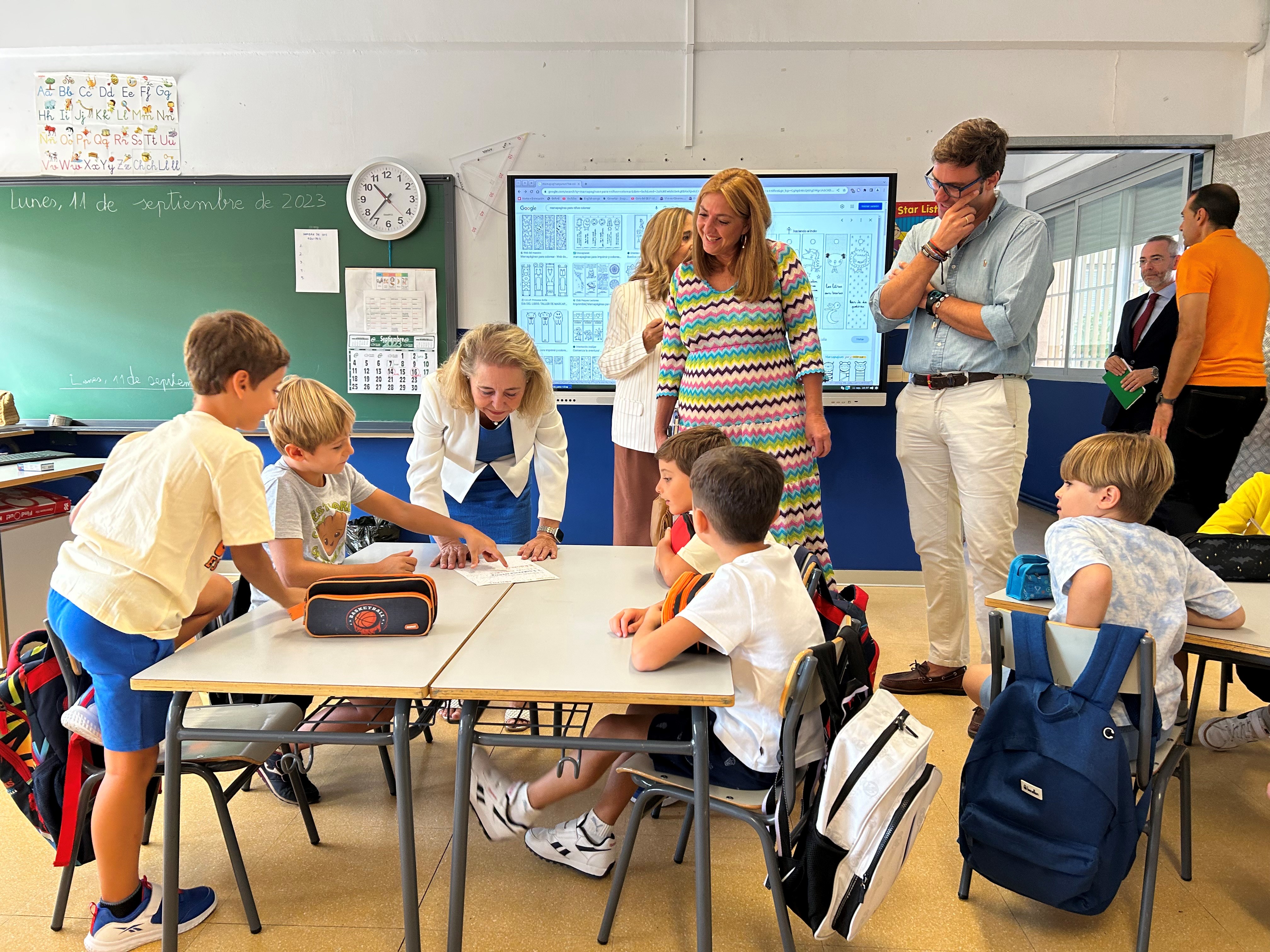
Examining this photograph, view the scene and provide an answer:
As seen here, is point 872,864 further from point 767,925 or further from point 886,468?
point 886,468

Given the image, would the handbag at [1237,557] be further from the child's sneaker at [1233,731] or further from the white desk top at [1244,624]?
the child's sneaker at [1233,731]

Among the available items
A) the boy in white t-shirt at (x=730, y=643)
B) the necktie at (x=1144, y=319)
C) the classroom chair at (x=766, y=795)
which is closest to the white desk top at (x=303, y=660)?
the boy in white t-shirt at (x=730, y=643)

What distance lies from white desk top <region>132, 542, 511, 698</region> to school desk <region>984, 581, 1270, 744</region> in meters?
1.14

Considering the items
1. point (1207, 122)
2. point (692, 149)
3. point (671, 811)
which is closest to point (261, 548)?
point (671, 811)

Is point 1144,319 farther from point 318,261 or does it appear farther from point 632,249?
point 318,261

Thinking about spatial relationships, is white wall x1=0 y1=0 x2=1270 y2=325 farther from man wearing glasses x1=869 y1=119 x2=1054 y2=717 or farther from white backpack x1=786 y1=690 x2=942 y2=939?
white backpack x1=786 y1=690 x2=942 y2=939

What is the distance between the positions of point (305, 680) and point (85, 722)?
573 mm

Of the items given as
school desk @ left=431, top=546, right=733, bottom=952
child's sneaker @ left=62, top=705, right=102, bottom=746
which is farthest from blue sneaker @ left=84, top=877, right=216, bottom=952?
school desk @ left=431, top=546, right=733, bottom=952

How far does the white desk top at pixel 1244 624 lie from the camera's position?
1.56 m

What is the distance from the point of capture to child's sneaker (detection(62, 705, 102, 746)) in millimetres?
1568

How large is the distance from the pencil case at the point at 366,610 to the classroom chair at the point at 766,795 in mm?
500

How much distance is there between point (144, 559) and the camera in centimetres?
149

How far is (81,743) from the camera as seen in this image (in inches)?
63.2

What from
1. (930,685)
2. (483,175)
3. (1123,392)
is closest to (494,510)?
(930,685)
